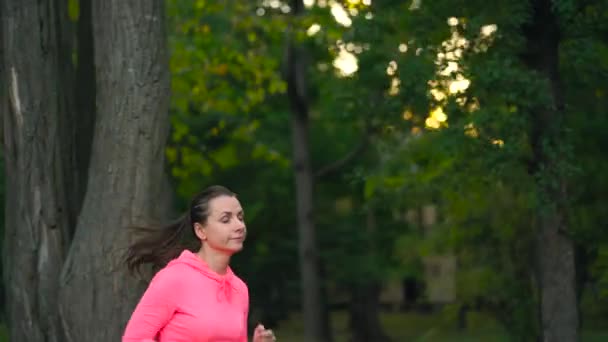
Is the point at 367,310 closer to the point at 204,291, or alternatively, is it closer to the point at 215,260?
the point at 215,260

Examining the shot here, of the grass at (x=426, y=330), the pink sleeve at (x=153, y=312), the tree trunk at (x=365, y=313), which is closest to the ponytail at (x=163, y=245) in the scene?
the pink sleeve at (x=153, y=312)

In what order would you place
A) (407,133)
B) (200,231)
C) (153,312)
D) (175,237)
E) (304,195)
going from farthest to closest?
(304,195), (407,133), (175,237), (200,231), (153,312)

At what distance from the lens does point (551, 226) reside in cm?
1378

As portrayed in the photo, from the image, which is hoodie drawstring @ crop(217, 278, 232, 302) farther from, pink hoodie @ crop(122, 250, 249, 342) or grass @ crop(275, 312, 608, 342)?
grass @ crop(275, 312, 608, 342)

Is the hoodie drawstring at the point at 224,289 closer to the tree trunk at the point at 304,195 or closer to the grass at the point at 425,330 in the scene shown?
the grass at the point at 425,330

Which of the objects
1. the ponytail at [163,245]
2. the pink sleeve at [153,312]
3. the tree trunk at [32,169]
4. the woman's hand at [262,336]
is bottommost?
the woman's hand at [262,336]

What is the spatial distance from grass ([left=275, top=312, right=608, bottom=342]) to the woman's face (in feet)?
43.3

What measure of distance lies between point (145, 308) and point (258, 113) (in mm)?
24200

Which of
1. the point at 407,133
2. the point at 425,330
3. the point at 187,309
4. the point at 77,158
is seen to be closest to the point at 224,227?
the point at 187,309

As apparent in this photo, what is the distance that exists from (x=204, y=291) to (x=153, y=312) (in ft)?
0.83

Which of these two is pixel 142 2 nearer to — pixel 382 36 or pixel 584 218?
pixel 382 36

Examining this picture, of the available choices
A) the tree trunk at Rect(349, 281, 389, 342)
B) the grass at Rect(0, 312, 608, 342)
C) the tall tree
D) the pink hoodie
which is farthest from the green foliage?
the pink hoodie

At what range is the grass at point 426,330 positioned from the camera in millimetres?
22550

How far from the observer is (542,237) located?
13867 mm
